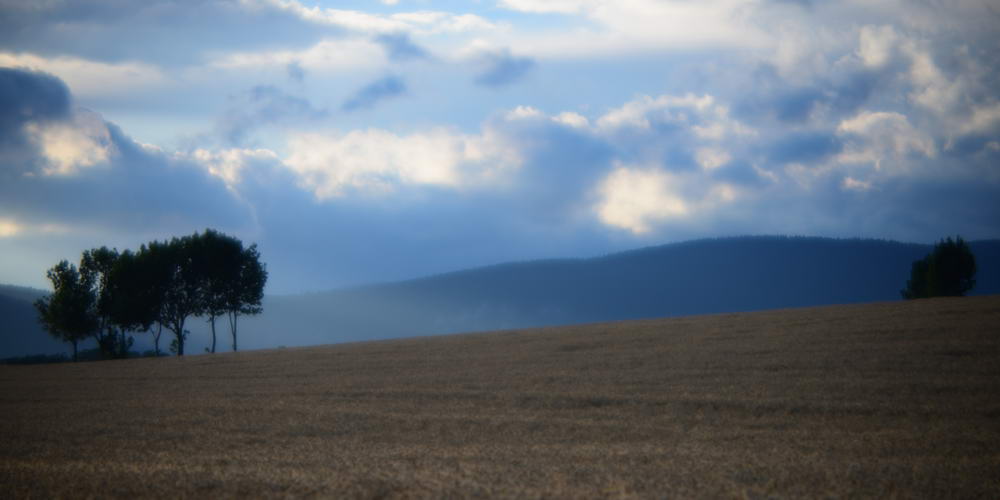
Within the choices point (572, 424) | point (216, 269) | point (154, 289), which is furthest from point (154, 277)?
point (572, 424)

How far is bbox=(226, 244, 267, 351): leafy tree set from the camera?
7244cm

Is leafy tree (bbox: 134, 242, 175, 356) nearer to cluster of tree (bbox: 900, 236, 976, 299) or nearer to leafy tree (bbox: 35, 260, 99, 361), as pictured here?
leafy tree (bbox: 35, 260, 99, 361)

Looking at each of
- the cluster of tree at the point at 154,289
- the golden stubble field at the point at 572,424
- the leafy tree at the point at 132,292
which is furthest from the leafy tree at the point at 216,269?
the golden stubble field at the point at 572,424

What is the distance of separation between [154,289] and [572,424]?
224 ft

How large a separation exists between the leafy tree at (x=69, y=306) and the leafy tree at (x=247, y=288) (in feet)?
52.3

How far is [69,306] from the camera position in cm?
7088

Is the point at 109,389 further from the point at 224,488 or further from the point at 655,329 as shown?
the point at 655,329

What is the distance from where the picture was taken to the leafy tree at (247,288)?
7244 centimetres

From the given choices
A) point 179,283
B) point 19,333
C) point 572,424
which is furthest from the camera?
point 19,333

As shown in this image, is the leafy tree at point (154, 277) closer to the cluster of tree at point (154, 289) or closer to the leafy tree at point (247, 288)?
the cluster of tree at point (154, 289)

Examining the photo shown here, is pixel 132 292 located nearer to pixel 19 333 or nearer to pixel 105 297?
pixel 105 297

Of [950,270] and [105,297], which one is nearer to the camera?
[105,297]

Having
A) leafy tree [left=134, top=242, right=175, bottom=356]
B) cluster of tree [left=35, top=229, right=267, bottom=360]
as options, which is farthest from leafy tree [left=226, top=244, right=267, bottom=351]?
leafy tree [left=134, top=242, right=175, bottom=356]

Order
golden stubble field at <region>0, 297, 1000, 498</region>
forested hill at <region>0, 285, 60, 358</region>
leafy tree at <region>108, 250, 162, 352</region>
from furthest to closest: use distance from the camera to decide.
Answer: forested hill at <region>0, 285, 60, 358</region>, leafy tree at <region>108, 250, 162, 352</region>, golden stubble field at <region>0, 297, 1000, 498</region>
